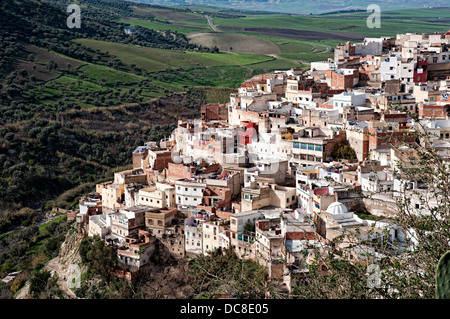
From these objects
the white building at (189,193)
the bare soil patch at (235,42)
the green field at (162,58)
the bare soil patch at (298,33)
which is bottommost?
the white building at (189,193)

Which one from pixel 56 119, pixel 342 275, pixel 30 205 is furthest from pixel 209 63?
pixel 342 275

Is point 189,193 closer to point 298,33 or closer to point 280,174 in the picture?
point 280,174

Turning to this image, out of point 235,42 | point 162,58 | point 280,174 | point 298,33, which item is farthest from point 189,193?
point 298,33

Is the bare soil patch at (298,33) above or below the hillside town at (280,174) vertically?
above

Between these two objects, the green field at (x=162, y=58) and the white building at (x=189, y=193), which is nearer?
the white building at (x=189, y=193)

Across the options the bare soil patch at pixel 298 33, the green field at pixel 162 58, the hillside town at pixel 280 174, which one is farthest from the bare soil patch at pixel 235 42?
the hillside town at pixel 280 174

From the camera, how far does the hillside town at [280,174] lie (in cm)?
1556

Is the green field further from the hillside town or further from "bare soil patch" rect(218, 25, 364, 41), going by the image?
the hillside town

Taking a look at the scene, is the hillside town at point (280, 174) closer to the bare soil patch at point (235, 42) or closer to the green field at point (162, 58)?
the green field at point (162, 58)

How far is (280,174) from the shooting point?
19.2m

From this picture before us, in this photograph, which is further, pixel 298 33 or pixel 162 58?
pixel 298 33

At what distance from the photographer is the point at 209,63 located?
59.9m

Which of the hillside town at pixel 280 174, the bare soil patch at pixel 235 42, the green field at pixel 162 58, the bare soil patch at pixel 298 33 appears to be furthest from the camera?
the bare soil patch at pixel 298 33
